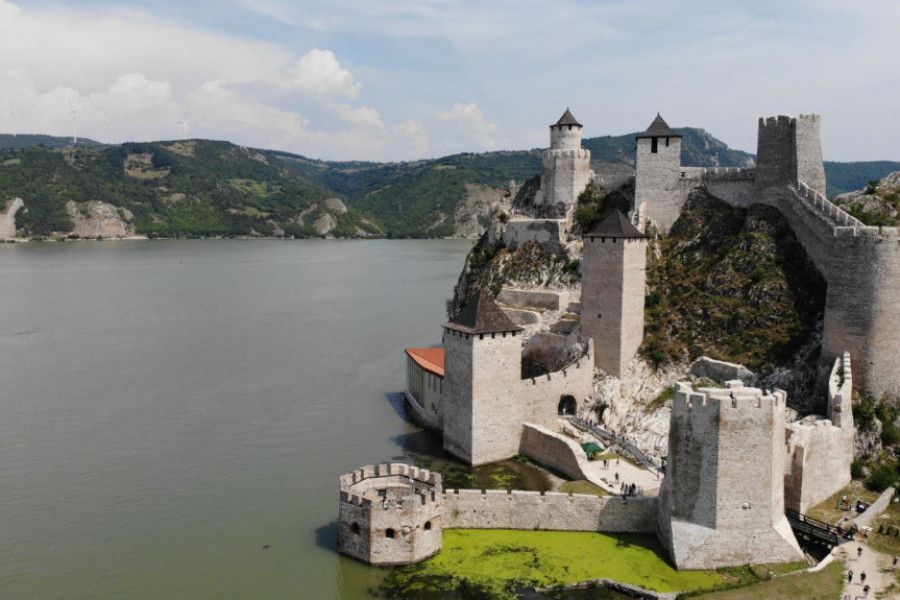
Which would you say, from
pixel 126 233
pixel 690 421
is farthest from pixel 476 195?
pixel 690 421

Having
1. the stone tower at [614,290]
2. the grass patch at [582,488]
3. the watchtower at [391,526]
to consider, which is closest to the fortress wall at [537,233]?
the stone tower at [614,290]

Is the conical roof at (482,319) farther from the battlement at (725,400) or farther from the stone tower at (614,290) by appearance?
the battlement at (725,400)

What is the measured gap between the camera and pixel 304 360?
136 ft

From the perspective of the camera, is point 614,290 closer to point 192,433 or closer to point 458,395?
point 458,395

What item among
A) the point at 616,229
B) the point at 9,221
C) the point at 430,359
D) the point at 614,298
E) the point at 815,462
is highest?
the point at 616,229

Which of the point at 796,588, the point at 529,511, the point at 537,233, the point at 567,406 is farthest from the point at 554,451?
the point at 537,233

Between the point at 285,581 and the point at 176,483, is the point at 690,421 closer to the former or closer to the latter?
the point at 285,581

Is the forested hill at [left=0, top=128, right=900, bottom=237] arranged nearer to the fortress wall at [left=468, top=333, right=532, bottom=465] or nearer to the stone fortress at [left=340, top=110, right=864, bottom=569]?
the stone fortress at [left=340, top=110, right=864, bottom=569]

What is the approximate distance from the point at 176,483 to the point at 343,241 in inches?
5217

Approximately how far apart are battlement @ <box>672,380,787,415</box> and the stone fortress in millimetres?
40

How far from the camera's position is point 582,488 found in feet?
69.1

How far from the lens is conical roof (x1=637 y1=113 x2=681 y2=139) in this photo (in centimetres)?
3400

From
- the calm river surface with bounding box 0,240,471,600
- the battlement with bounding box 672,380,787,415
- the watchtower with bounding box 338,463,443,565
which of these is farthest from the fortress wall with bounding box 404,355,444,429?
the battlement with bounding box 672,380,787,415

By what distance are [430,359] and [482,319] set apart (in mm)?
8433
